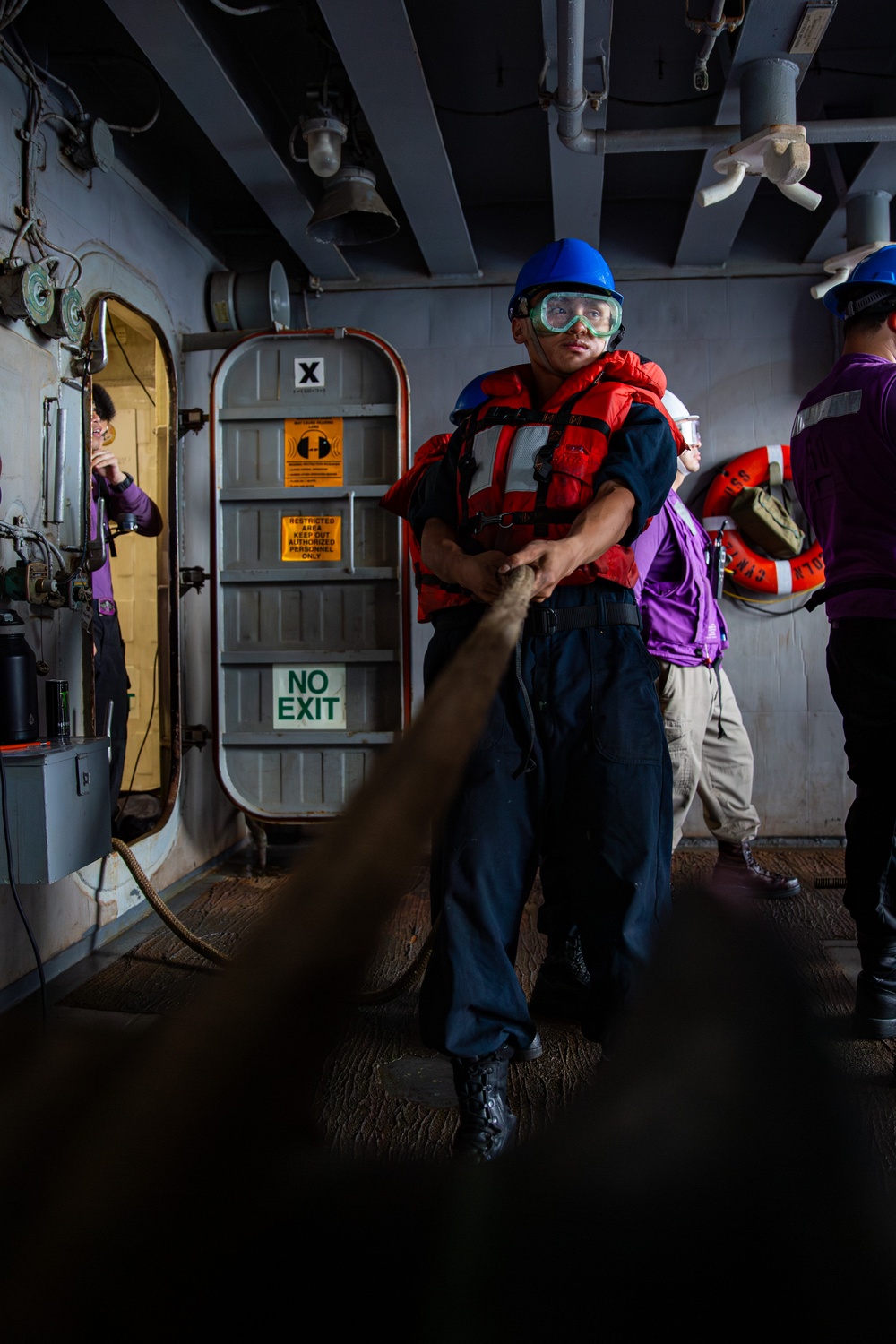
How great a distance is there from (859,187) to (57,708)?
408 cm

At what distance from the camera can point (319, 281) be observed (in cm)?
518

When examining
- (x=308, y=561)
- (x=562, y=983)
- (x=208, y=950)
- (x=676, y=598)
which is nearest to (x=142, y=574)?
(x=308, y=561)

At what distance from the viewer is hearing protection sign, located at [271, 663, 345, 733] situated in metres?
4.23

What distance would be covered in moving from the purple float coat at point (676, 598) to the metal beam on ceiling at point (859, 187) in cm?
202

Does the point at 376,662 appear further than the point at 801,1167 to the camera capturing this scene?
Yes

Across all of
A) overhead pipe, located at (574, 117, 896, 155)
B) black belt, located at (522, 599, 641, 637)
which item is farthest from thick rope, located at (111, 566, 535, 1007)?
overhead pipe, located at (574, 117, 896, 155)

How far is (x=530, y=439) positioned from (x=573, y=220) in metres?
3.09

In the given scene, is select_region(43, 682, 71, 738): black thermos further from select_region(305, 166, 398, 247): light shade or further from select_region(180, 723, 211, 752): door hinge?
select_region(305, 166, 398, 247): light shade

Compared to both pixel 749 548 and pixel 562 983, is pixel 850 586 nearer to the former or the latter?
pixel 562 983

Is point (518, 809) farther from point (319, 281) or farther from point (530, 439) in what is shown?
point (319, 281)

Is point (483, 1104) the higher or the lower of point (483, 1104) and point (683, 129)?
the lower

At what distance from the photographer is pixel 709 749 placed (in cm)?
364

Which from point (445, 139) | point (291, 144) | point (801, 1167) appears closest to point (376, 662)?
point (291, 144)

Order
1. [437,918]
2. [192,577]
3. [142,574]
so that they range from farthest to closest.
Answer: [142,574], [192,577], [437,918]
